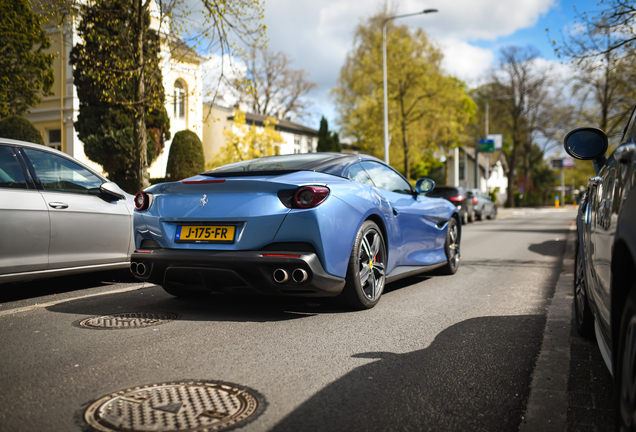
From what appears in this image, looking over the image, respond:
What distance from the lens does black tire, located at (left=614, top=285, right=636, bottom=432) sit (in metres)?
1.79

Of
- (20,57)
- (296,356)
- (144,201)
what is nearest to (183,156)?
(20,57)

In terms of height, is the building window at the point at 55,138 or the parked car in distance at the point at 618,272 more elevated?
the building window at the point at 55,138

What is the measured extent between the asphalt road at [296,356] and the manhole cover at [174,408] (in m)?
0.08

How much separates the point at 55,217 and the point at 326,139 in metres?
53.1

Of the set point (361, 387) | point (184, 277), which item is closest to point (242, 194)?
point (184, 277)

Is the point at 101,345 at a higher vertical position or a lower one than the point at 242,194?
lower

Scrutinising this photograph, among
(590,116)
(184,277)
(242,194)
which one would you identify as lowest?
(184,277)

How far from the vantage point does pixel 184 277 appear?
4.53 metres

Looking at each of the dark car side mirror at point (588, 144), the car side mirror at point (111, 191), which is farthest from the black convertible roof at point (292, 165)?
the dark car side mirror at point (588, 144)

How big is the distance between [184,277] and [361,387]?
202 cm

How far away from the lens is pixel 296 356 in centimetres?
361

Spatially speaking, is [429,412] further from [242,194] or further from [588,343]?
[242,194]

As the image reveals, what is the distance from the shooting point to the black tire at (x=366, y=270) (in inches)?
188

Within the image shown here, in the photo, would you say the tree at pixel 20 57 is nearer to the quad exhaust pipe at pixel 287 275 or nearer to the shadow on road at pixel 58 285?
the shadow on road at pixel 58 285
